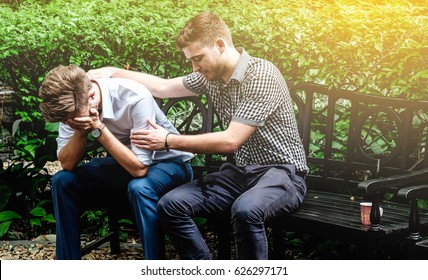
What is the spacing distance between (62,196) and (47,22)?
1.42 metres

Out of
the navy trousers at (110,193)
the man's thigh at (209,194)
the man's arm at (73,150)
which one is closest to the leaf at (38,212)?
the navy trousers at (110,193)

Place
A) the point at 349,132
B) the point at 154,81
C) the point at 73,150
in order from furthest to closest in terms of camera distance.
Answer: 1. the point at 154,81
2. the point at 349,132
3. the point at 73,150

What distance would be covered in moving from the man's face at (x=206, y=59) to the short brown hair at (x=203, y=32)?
0.09ft

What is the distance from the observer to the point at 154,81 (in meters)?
4.30

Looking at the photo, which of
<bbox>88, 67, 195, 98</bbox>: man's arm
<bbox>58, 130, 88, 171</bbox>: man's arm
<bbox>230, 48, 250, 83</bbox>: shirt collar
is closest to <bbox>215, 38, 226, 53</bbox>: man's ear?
<bbox>230, 48, 250, 83</bbox>: shirt collar

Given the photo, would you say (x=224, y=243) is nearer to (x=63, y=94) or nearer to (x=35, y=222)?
(x=63, y=94)

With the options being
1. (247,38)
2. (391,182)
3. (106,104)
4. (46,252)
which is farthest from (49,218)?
(391,182)

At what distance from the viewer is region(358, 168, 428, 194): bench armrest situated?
3.37 m

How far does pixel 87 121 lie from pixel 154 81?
0.76 meters

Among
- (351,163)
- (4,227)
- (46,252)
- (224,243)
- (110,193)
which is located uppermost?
(351,163)

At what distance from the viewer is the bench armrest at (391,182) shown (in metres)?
Answer: 3.37

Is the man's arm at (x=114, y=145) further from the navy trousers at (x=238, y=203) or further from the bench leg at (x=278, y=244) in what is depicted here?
the bench leg at (x=278, y=244)

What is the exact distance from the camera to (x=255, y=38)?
429 centimetres

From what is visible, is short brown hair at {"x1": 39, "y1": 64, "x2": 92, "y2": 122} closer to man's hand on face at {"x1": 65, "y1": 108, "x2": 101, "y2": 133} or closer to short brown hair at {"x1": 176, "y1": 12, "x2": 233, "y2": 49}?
man's hand on face at {"x1": 65, "y1": 108, "x2": 101, "y2": 133}
